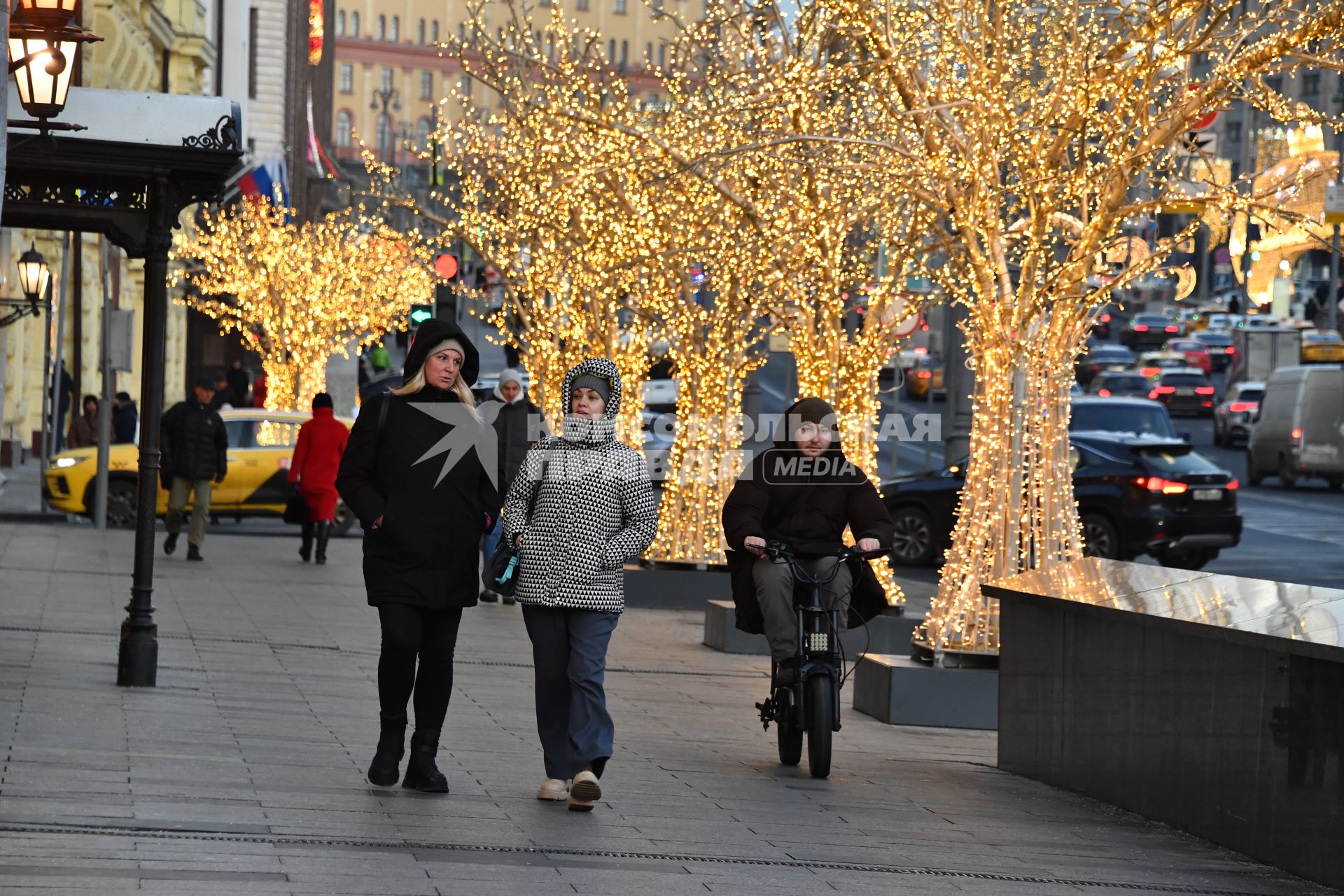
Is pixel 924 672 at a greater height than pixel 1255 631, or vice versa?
pixel 1255 631

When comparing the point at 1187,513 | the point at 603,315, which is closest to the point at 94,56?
the point at 603,315

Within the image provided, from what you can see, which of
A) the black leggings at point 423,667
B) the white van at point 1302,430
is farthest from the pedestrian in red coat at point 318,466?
the white van at point 1302,430

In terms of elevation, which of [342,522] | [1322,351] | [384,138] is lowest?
[342,522]

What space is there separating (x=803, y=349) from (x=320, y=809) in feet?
29.2

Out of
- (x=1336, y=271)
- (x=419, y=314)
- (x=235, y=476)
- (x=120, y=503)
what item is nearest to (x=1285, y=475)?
(x=235, y=476)

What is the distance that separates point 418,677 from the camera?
27.3ft

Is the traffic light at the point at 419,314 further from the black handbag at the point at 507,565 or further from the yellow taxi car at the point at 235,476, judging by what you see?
the black handbag at the point at 507,565

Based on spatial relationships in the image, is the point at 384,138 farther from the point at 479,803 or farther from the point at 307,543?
the point at 479,803

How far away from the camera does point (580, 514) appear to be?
8.20 m

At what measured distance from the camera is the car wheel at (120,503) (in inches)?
1025

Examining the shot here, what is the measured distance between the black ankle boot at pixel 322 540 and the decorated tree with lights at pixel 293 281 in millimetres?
20320

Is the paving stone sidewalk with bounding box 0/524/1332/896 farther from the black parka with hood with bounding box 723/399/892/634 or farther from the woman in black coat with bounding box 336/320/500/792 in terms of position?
the black parka with hood with bounding box 723/399/892/634

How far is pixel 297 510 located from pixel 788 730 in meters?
12.0

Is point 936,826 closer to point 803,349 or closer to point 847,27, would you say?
point 847,27
